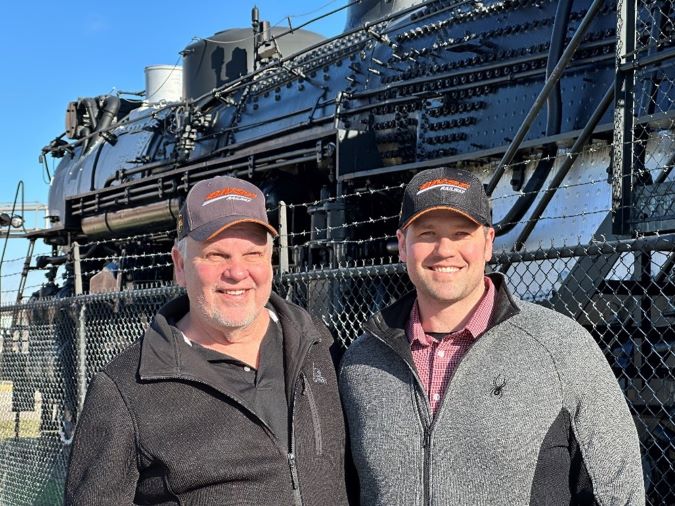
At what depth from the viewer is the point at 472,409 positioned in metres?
2.22

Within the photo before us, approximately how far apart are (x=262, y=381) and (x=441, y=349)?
19.9 inches

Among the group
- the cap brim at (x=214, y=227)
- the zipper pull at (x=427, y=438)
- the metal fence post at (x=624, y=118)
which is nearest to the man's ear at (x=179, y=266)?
the cap brim at (x=214, y=227)

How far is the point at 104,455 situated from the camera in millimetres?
2205

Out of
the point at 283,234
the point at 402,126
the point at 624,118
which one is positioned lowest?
the point at 283,234

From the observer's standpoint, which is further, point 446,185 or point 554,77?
point 554,77

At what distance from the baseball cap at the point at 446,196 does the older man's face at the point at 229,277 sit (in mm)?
440

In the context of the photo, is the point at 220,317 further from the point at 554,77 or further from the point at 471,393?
the point at 554,77

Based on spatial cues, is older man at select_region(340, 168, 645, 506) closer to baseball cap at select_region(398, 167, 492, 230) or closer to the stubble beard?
baseball cap at select_region(398, 167, 492, 230)

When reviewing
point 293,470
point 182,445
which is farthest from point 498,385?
point 182,445

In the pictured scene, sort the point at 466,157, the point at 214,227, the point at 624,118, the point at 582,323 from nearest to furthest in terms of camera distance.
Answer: the point at 214,227 → the point at 624,118 → the point at 582,323 → the point at 466,157

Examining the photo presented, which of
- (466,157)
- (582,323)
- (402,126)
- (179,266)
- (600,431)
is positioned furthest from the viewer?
(402,126)

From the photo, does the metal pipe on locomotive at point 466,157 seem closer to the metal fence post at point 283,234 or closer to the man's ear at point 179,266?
the metal fence post at point 283,234

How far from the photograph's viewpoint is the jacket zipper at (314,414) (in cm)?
234

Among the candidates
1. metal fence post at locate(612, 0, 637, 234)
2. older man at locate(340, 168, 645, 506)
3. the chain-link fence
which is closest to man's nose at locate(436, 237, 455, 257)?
older man at locate(340, 168, 645, 506)
